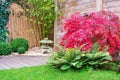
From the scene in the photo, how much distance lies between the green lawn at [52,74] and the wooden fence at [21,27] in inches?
175

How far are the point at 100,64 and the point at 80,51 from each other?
1.69ft

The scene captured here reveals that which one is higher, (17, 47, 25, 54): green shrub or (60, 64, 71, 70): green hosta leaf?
(60, 64, 71, 70): green hosta leaf

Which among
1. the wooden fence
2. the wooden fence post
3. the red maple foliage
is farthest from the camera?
the wooden fence

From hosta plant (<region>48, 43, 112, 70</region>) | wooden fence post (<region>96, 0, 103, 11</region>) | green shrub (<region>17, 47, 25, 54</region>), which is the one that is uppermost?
wooden fence post (<region>96, 0, 103, 11</region>)

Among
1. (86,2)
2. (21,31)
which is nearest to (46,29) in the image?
(21,31)

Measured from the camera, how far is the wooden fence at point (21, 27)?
929 cm

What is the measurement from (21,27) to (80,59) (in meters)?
5.17

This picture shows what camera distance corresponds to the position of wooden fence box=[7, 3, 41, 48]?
929 centimetres

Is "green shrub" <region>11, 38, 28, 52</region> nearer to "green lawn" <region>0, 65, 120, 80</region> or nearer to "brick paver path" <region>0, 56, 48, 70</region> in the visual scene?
"brick paver path" <region>0, 56, 48, 70</region>

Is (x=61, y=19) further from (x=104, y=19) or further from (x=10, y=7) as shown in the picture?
(x=104, y=19)

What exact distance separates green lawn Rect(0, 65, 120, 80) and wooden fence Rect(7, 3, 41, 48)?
14.6 ft

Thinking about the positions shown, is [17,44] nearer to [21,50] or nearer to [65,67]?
[21,50]

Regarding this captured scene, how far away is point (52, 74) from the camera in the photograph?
4680mm

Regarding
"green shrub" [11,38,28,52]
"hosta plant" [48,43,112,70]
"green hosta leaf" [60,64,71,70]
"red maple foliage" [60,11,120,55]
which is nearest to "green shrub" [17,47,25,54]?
"green shrub" [11,38,28,52]
